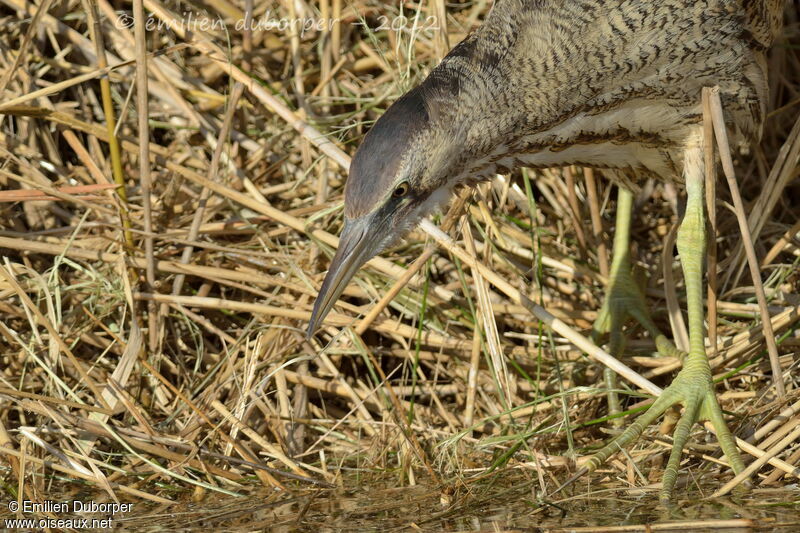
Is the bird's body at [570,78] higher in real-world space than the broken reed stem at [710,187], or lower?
higher

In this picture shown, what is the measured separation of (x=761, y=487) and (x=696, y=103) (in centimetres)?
102

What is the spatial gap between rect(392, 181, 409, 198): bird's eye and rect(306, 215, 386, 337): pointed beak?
77mm

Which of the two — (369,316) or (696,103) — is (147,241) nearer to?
(369,316)

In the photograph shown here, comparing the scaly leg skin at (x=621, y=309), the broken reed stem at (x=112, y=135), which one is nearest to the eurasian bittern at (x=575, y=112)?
the scaly leg skin at (x=621, y=309)

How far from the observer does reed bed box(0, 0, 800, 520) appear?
2660 mm

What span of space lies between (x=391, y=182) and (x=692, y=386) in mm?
947

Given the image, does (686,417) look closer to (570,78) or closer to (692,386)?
(692,386)

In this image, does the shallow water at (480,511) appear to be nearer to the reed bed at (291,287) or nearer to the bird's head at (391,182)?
the reed bed at (291,287)

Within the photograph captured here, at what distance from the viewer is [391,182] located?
7.70ft

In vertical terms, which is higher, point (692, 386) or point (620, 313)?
point (620, 313)

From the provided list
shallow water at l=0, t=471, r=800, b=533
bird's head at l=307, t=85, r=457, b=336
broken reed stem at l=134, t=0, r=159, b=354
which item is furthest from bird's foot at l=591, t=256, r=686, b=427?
broken reed stem at l=134, t=0, r=159, b=354

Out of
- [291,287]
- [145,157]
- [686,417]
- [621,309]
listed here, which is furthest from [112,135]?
[686,417]

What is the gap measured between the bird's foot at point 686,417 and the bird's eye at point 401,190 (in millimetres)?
764

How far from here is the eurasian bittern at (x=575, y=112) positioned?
2396 mm
